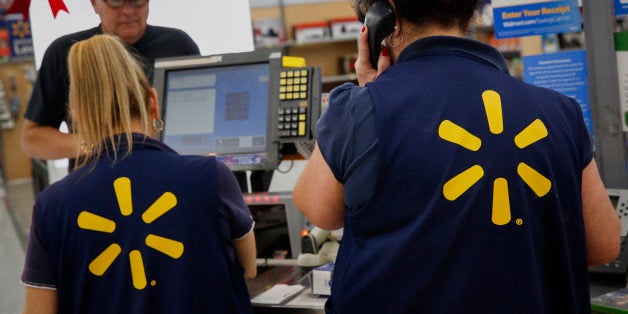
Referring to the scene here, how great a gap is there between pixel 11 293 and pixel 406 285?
5.06m

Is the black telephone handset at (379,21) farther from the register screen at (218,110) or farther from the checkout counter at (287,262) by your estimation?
the register screen at (218,110)

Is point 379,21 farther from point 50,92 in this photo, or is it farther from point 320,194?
point 50,92

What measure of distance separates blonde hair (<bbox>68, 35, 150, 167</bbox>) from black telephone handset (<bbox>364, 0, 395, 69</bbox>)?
2.06 ft

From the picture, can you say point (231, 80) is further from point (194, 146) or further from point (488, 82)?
point (488, 82)

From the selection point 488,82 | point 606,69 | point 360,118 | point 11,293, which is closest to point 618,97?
point 606,69

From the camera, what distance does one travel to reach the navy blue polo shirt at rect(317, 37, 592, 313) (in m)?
1.22

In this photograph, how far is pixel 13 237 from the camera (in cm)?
759

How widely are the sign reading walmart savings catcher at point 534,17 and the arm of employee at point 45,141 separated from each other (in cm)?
154

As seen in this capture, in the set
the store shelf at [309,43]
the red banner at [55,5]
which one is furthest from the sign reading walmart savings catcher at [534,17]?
the store shelf at [309,43]

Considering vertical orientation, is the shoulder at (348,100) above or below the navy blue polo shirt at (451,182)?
above

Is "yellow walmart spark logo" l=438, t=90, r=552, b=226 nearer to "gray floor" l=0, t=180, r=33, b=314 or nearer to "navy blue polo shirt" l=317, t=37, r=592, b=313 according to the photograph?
"navy blue polo shirt" l=317, t=37, r=592, b=313

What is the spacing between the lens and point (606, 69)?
2.09 meters

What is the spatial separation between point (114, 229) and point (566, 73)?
1404mm

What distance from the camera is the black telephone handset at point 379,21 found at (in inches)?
52.9
